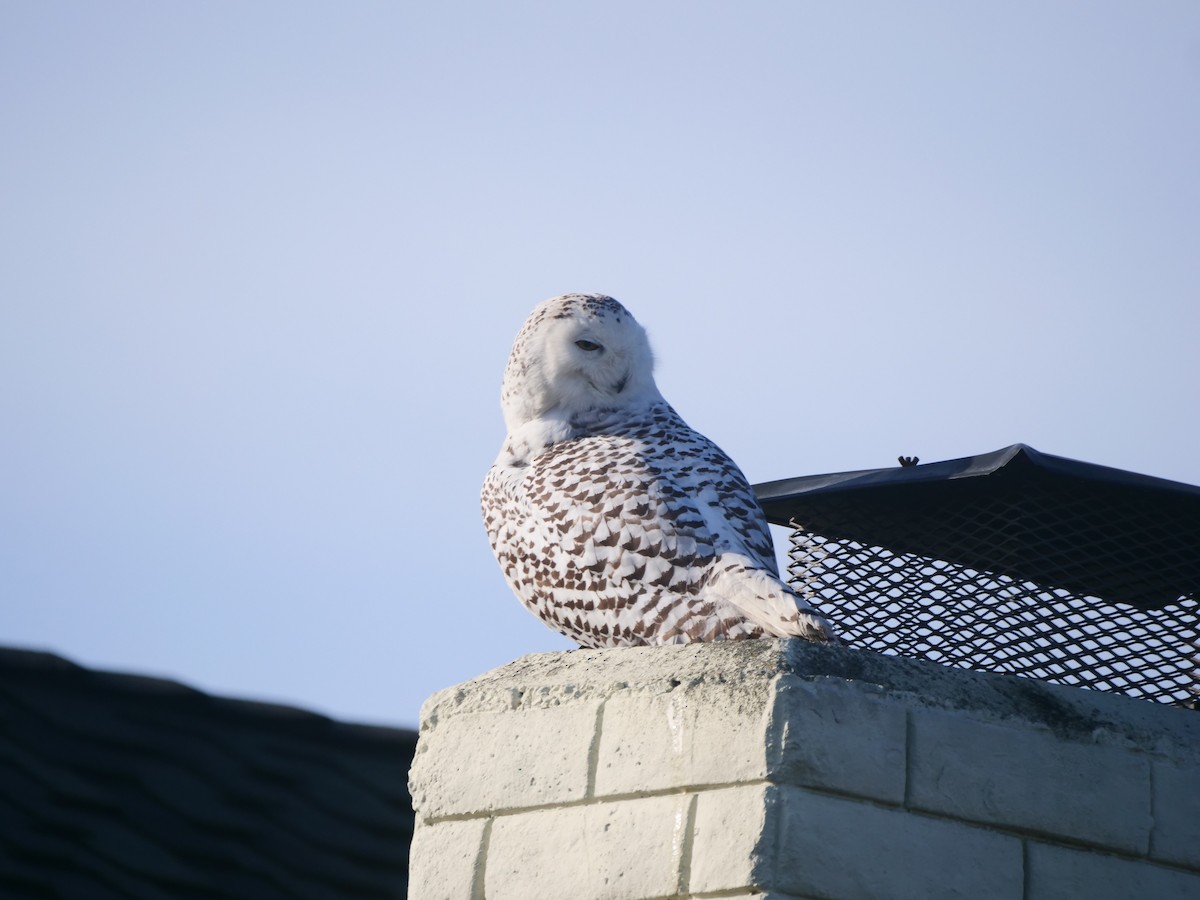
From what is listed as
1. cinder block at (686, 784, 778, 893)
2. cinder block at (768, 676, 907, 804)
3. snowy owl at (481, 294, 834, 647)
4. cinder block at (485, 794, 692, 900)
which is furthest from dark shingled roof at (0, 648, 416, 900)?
cinder block at (768, 676, 907, 804)

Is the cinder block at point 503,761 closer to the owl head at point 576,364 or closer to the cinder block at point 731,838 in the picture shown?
the cinder block at point 731,838

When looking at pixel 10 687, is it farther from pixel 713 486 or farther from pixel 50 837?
pixel 713 486

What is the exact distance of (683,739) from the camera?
86.2 inches

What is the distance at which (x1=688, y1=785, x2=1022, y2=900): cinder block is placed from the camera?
2.03 metres

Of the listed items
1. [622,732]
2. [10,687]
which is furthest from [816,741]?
[10,687]

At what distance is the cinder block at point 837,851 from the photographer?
2.03 metres

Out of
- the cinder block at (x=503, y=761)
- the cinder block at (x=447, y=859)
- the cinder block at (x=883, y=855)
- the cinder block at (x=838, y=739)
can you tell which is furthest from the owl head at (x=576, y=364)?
the cinder block at (x=883, y=855)

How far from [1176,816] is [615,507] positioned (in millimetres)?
1174

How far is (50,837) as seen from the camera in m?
3.72

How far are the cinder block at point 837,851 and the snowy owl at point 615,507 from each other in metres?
0.35

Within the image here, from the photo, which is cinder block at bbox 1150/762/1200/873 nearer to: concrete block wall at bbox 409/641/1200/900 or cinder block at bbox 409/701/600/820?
concrete block wall at bbox 409/641/1200/900

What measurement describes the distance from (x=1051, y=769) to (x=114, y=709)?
2704mm

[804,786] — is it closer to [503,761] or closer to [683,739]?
[683,739]

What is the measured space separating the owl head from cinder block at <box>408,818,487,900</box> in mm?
1266
